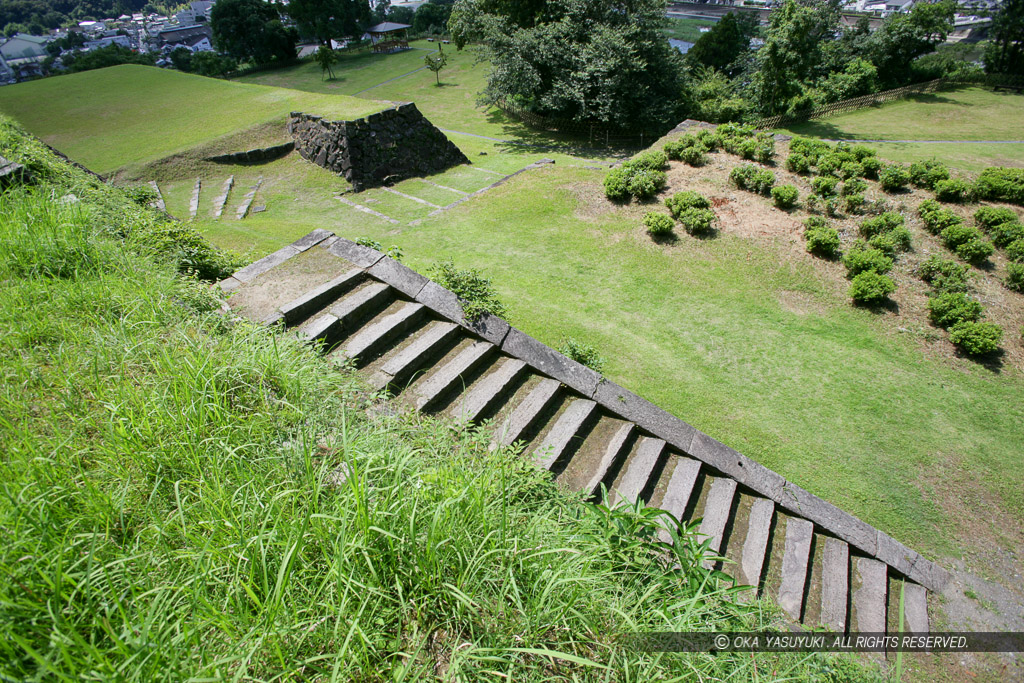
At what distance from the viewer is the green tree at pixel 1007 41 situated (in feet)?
80.2

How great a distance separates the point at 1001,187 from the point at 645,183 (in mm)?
7120

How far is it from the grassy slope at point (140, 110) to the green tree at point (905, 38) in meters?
27.9

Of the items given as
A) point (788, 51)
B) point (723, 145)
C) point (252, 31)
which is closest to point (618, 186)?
point (723, 145)

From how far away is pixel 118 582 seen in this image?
2180mm

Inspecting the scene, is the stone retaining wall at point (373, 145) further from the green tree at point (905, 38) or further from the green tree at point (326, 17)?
the green tree at point (326, 17)

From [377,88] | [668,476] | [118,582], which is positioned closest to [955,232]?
[668,476]

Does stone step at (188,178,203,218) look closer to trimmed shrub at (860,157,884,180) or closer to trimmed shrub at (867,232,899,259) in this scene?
trimmed shrub at (867,232,899,259)

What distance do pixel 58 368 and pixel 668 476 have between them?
536cm

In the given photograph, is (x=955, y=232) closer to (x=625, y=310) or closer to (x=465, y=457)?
(x=625, y=310)

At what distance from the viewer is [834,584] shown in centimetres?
479

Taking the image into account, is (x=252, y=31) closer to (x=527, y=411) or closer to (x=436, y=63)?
(x=436, y=63)

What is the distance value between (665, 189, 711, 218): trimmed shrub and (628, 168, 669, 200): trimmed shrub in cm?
73

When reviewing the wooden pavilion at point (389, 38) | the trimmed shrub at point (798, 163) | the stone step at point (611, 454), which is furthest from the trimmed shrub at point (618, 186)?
the wooden pavilion at point (389, 38)

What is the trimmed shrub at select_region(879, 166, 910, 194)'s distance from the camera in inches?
401
